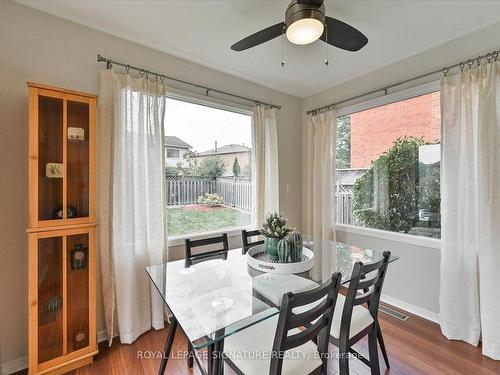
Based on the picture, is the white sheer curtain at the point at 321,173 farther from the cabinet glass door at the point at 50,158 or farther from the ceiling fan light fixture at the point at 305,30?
the cabinet glass door at the point at 50,158

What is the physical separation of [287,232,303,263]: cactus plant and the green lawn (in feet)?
4.38

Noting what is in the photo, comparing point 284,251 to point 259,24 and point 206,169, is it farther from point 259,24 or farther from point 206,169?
point 259,24

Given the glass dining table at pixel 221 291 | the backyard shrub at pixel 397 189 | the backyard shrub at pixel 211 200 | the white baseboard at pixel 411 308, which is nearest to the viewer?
the glass dining table at pixel 221 291

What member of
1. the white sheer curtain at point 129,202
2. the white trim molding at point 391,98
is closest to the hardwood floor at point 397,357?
the white sheer curtain at point 129,202

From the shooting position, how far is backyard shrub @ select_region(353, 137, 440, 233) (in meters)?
2.51

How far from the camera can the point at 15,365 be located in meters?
1.76

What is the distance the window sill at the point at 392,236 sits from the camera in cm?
242

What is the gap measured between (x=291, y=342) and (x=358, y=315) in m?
0.78

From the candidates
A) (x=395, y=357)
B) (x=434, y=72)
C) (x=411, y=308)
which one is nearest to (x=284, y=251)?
(x=395, y=357)

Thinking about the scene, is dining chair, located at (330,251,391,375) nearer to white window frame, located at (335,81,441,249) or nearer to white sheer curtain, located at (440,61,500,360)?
white sheer curtain, located at (440,61,500,360)

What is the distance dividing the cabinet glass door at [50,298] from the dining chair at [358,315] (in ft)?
6.47

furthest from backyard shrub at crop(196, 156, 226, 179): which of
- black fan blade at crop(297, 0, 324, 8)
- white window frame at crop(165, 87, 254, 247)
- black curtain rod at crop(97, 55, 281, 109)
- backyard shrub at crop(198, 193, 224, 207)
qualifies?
black fan blade at crop(297, 0, 324, 8)

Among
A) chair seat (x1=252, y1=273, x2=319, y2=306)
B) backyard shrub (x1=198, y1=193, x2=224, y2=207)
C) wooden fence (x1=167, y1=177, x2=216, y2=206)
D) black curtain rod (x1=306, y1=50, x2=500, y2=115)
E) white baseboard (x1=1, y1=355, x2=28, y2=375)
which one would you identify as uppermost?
black curtain rod (x1=306, y1=50, x2=500, y2=115)

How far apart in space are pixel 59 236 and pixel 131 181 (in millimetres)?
660
